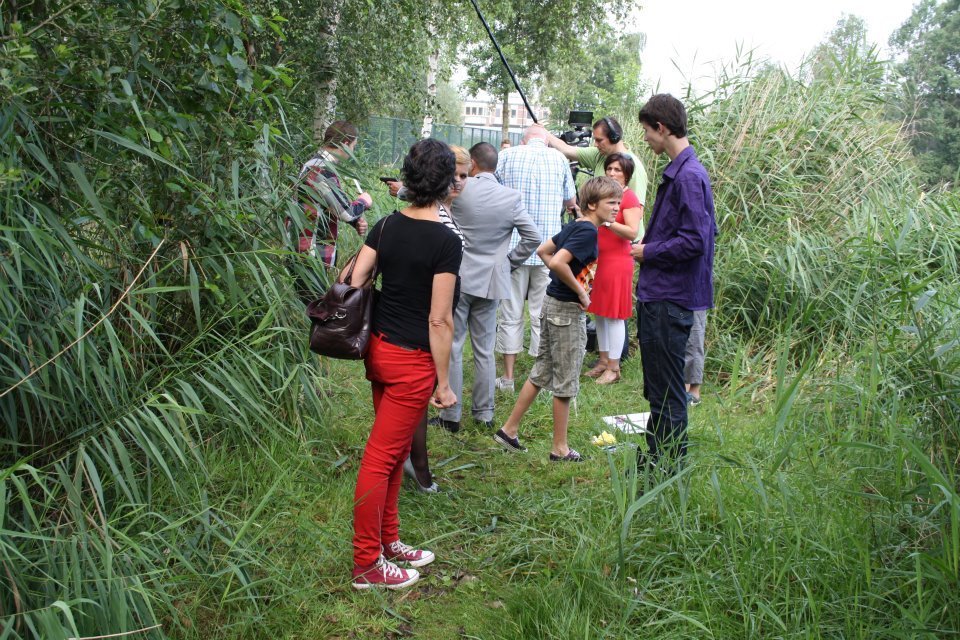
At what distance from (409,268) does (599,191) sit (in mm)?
1893

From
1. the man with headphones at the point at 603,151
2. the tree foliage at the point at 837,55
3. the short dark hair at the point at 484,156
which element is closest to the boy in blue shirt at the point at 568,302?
the short dark hair at the point at 484,156

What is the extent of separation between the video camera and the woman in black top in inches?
183

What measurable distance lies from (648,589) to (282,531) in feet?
5.17

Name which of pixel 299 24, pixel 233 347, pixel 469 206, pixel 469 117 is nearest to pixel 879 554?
pixel 233 347

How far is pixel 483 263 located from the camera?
514 cm

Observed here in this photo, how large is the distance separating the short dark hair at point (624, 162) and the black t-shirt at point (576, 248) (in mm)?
1567

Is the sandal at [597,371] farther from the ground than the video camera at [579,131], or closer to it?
closer to it

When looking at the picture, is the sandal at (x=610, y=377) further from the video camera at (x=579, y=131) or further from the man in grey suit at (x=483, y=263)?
the video camera at (x=579, y=131)

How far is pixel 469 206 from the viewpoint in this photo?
505cm

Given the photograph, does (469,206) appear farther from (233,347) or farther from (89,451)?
(89,451)

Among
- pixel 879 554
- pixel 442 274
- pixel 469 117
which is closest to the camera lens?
pixel 879 554

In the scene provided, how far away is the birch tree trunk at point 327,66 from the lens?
7.43 meters

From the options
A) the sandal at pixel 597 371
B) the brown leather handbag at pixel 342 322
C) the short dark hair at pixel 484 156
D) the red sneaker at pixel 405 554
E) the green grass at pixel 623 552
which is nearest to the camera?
the green grass at pixel 623 552

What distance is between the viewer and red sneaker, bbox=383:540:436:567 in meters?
3.52
